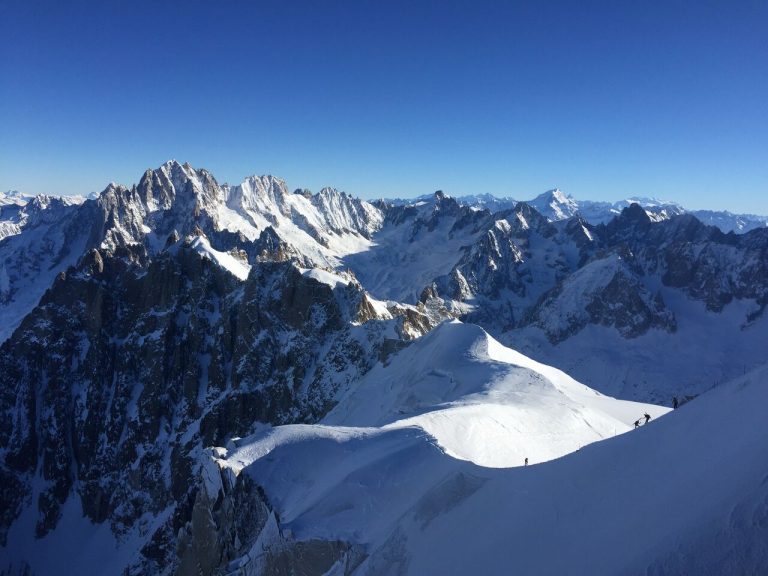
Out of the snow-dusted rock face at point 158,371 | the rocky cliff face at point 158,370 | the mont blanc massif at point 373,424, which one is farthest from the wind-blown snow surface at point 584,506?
the snow-dusted rock face at point 158,371

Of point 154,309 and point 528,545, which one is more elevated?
point 154,309

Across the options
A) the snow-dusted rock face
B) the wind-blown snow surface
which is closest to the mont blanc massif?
the wind-blown snow surface

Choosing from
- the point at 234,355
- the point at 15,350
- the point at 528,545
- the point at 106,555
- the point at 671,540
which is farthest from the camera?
the point at 15,350

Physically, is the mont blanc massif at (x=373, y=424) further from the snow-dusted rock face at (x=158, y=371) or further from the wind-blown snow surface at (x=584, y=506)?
the snow-dusted rock face at (x=158, y=371)

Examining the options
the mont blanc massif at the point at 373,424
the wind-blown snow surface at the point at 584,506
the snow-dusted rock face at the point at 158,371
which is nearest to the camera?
the wind-blown snow surface at the point at 584,506

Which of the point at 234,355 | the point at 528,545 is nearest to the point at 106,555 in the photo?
the point at 234,355

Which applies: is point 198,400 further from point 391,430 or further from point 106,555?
point 391,430
